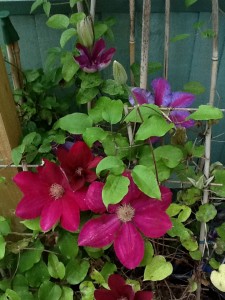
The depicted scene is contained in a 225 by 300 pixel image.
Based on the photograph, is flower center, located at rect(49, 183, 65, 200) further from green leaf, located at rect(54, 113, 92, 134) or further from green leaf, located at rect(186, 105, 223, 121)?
green leaf, located at rect(186, 105, 223, 121)

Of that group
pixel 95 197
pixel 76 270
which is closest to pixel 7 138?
pixel 95 197

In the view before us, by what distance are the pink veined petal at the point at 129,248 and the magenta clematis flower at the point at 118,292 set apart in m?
0.09

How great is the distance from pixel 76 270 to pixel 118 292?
0.45ft

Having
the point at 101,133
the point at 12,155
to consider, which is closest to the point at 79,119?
the point at 101,133

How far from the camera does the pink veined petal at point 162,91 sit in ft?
3.37

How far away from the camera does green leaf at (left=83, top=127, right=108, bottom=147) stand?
2.87 ft

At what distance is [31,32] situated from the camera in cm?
122

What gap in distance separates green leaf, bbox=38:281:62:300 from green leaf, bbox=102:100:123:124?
0.49 meters

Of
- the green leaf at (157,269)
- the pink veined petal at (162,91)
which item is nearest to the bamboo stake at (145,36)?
the pink veined petal at (162,91)

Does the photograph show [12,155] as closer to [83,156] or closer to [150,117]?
[83,156]

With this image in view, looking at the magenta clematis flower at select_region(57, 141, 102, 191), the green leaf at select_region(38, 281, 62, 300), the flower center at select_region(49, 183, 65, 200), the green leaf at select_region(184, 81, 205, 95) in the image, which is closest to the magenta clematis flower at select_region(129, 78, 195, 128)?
the green leaf at select_region(184, 81, 205, 95)

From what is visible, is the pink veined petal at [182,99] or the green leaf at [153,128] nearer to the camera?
the green leaf at [153,128]


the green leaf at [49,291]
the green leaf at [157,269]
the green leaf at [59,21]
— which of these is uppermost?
the green leaf at [59,21]

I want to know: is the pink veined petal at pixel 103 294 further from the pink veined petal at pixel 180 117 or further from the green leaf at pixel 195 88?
the green leaf at pixel 195 88
